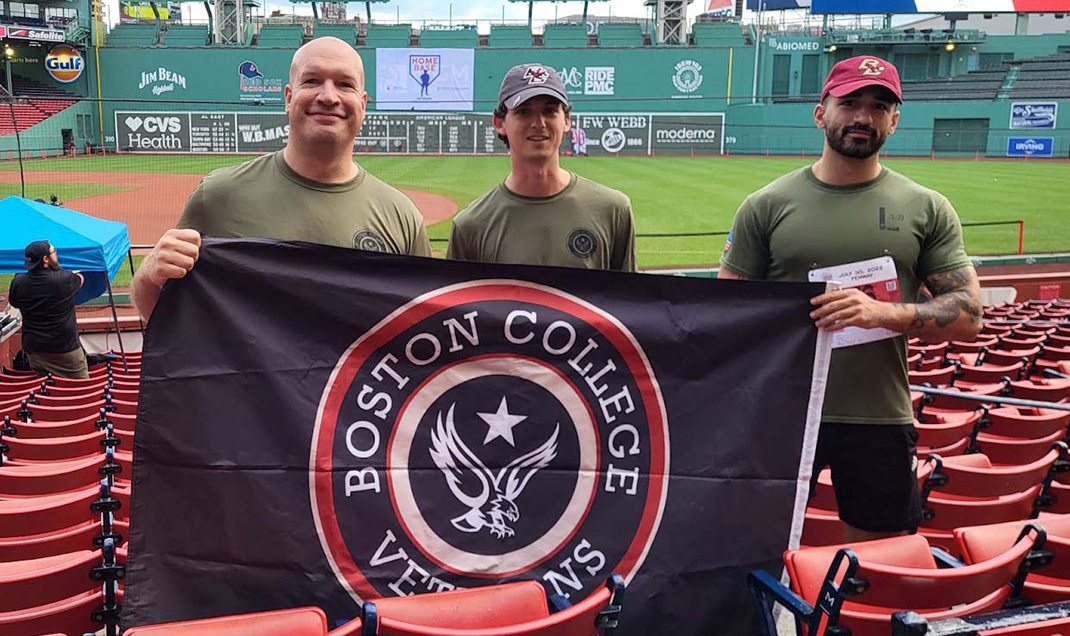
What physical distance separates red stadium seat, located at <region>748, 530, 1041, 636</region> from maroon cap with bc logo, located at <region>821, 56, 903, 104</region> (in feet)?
4.99

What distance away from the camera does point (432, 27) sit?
53.8 m

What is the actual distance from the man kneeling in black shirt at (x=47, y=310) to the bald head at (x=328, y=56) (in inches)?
271

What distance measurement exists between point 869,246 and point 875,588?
1234 mm

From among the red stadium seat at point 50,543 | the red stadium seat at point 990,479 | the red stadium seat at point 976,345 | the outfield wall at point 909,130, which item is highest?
the outfield wall at point 909,130

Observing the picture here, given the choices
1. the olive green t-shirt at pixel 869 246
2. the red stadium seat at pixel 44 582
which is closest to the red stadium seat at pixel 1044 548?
the olive green t-shirt at pixel 869 246

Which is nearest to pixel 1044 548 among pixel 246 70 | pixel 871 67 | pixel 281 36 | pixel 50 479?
pixel 871 67

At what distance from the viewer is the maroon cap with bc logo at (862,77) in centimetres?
298

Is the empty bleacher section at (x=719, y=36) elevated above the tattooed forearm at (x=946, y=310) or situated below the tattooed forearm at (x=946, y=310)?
above

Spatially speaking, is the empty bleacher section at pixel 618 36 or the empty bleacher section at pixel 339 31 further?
the empty bleacher section at pixel 618 36

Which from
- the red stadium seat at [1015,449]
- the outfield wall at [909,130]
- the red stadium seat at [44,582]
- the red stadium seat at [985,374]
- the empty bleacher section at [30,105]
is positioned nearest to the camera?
the red stadium seat at [44,582]

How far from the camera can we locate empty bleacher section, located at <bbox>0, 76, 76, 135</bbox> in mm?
38406

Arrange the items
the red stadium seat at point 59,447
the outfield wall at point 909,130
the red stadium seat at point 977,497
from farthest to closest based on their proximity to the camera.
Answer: the outfield wall at point 909,130 < the red stadium seat at point 59,447 < the red stadium seat at point 977,497

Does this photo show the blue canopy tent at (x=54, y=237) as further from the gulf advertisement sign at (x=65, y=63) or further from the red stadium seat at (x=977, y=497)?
the gulf advertisement sign at (x=65, y=63)

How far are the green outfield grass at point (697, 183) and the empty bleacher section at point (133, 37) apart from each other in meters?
16.9
